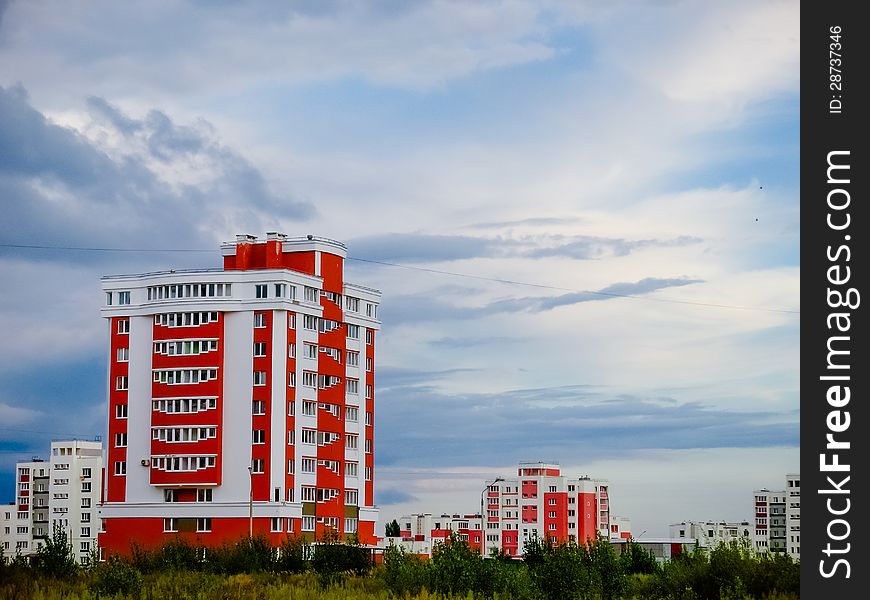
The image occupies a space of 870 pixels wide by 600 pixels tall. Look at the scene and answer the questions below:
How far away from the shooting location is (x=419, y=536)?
167125 millimetres

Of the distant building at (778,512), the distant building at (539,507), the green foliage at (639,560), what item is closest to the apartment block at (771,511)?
the distant building at (778,512)

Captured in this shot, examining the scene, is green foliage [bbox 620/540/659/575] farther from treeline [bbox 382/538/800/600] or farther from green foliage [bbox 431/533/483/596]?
green foliage [bbox 431/533/483/596]

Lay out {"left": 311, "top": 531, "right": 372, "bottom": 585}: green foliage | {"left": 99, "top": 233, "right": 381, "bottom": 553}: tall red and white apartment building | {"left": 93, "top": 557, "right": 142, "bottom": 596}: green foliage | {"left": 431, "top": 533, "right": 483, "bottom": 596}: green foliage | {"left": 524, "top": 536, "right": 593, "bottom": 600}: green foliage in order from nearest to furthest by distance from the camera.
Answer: {"left": 93, "top": 557, "right": 142, "bottom": 596}: green foliage, {"left": 431, "top": 533, "right": 483, "bottom": 596}: green foliage, {"left": 524, "top": 536, "right": 593, "bottom": 600}: green foliage, {"left": 311, "top": 531, "right": 372, "bottom": 585}: green foliage, {"left": 99, "top": 233, "right": 381, "bottom": 553}: tall red and white apartment building

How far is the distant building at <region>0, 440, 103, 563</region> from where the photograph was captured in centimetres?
15262

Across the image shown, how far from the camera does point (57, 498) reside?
15425 cm

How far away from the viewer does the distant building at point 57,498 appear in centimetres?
15262

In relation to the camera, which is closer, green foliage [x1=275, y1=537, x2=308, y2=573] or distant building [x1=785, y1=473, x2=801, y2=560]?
green foliage [x1=275, y1=537, x2=308, y2=573]

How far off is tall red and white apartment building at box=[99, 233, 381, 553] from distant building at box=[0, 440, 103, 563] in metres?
67.2

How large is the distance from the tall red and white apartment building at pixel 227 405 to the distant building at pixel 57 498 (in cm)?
6716

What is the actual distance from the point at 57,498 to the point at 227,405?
82.3 metres

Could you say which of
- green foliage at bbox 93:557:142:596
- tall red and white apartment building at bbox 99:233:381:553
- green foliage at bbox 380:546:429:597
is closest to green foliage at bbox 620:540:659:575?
green foliage at bbox 380:546:429:597
